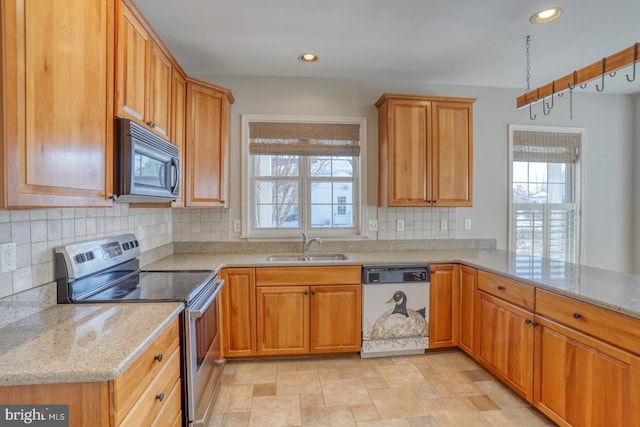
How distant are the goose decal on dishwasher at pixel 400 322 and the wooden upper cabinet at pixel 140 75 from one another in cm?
214

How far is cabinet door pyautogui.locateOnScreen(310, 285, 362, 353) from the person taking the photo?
8.70ft

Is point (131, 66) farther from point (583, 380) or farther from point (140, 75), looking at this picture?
point (583, 380)

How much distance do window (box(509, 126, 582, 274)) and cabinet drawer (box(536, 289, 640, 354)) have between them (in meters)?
1.73

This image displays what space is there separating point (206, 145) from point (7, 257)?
1620 millimetres

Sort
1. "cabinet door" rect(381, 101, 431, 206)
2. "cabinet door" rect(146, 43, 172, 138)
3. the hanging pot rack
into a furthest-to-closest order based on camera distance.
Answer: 1. "cabinet door" rect(381, 101, 431, 206)
2. "cabinet door" rect(146, 43, 172, 138)
3. the hanging pot rack

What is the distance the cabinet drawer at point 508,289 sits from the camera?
6.61ft

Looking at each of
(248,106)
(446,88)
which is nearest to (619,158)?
(446,88)

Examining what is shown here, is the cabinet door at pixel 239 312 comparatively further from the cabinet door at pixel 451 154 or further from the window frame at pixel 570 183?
the window frame at pixel 570 183

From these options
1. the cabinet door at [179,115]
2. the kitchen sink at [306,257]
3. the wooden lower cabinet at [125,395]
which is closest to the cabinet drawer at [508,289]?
the kitchen sink at [306,257]

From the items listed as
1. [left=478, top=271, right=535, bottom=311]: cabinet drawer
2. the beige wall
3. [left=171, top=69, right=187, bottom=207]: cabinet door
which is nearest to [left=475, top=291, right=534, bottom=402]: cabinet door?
[left=478, top=271, right=535, bottom=311]: cabinet drawer

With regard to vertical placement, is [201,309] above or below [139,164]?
below

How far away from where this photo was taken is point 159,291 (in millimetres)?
1734

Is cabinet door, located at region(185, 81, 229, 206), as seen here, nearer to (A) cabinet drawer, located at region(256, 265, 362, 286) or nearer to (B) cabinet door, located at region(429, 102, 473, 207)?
(A) cabinet drawer, located at region(256, 265, 362, 286)

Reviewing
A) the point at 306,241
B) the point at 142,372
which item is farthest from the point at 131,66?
the point at 306,241
